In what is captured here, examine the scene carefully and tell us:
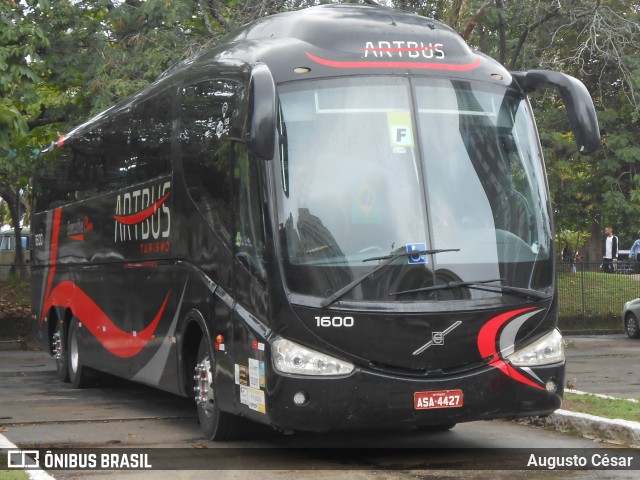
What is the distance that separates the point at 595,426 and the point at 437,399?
2538 mm

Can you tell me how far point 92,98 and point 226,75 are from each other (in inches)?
437

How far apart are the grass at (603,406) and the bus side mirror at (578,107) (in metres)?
2.79

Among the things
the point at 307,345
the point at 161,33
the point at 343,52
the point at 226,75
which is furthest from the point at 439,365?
the point at 161,33

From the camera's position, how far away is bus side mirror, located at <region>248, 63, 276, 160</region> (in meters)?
8.55

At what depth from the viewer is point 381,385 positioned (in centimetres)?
866

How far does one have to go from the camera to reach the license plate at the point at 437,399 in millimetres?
8719

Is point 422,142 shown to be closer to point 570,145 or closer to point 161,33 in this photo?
point 161,33

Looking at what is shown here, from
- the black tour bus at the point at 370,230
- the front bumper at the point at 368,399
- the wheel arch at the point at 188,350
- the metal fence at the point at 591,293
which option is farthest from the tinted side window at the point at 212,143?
the metal fence at the point at 591,293

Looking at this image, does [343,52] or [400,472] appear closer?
[400,472]

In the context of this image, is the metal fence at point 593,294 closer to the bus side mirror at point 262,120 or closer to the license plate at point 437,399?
the license plate at point 437,399

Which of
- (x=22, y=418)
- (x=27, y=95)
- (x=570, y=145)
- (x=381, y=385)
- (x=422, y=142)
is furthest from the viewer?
(x=570, y=145)

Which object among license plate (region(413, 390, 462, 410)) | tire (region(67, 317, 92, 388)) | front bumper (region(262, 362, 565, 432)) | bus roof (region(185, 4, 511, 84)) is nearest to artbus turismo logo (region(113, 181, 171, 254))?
bus roof (region(185, 4, 511, 84))

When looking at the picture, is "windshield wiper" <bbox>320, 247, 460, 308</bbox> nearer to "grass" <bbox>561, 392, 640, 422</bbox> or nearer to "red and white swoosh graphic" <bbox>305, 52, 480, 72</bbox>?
"red and white swoosh graphic" <bbox>305, 52, 480, 72</bbox>

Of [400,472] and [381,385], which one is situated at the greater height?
[381,385]
